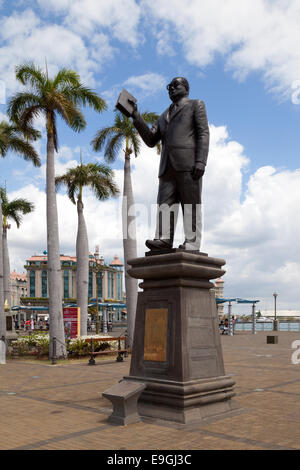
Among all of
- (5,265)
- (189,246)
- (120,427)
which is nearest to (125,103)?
(189,246)

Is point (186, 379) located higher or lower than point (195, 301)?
lower

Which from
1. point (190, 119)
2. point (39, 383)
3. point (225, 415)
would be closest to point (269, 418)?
point (225, 415)

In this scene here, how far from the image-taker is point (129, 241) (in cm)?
2006

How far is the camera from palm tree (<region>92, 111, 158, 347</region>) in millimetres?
19469

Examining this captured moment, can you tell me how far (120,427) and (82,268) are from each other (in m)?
17.3

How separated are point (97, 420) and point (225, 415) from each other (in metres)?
1.83

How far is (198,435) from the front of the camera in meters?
5.77

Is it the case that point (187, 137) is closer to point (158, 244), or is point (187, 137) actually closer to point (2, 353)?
point (158, 244)

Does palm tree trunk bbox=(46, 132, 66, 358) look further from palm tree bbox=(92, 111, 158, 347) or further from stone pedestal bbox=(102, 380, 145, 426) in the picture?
stone pedestal bbox=(102, 380, 145, 426)

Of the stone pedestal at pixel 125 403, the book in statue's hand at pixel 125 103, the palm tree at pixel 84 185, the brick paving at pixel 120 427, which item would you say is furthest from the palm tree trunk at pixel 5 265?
the stone pedestal at pixel 125 403

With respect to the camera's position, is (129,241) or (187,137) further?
(129,241)

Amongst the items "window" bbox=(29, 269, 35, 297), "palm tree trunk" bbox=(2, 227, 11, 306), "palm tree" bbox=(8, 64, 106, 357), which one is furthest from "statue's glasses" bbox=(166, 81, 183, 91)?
"window" bbox=(29, 269, 35, 297)

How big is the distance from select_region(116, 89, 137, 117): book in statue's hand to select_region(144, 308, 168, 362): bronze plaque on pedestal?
3.21 metres

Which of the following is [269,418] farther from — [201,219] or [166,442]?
[201,219]
